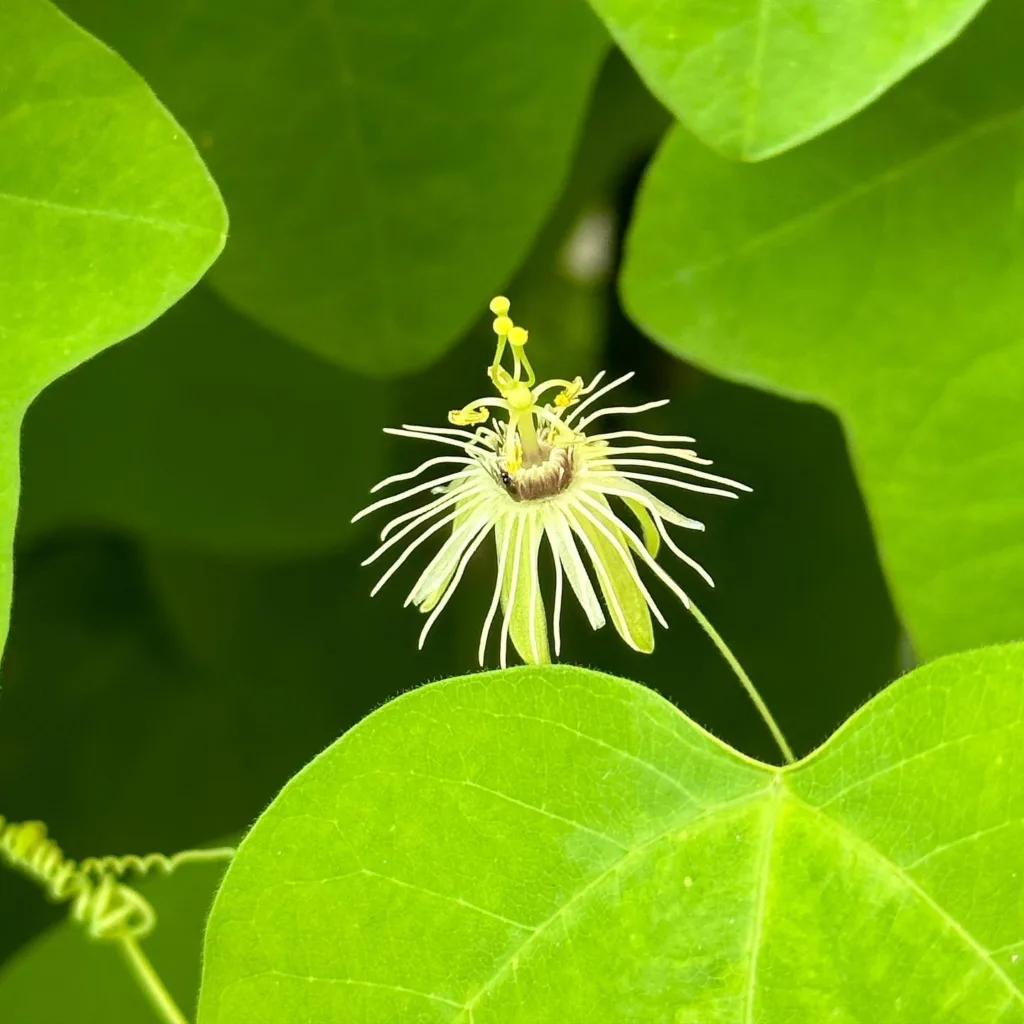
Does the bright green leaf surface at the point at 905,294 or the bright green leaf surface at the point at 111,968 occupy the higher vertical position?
the bright green leaf surface at the point at 905,294

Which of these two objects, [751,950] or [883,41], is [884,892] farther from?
[883,41]

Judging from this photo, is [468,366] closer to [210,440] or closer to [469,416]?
[210,440]

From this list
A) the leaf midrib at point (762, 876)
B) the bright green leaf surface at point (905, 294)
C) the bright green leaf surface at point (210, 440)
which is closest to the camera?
the leaf midrib at point (762, 876)

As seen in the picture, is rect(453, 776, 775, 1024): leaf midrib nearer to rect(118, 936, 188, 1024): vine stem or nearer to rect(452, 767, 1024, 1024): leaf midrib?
rect(452, 767, 1024, 1024): leaf midrib

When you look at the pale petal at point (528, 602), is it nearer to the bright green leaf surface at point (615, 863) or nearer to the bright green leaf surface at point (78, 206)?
the bright green leaf surface at point (615, 863)

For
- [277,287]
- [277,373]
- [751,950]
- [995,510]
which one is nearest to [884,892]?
[751,950]

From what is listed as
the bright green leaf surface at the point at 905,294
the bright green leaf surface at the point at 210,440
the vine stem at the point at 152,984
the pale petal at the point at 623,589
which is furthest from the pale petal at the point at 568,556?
the bright green leaf surface at the point at 210,440

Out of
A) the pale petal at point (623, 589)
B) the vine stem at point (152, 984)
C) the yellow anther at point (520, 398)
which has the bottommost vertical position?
the vine stem at point (152, 984)
